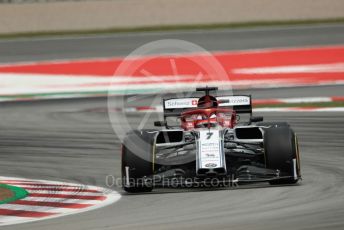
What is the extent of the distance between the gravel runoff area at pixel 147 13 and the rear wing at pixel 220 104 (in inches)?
963

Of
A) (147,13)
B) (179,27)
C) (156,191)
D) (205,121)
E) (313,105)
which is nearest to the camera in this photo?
(156,191)

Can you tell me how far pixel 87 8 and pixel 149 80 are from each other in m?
12.1

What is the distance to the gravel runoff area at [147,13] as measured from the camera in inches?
1500

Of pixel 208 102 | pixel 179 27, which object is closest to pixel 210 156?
pixel 208 102

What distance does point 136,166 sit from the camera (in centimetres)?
1260

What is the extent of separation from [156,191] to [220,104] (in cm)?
177

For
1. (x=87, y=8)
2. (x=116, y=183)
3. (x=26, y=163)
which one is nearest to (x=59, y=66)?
(x=87, y=8)

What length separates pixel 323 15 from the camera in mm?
39125

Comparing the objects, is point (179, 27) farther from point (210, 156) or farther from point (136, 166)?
point (210, 156)

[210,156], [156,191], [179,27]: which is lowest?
[156,191]

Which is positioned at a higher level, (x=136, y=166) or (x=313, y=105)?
(x=313, y=105)

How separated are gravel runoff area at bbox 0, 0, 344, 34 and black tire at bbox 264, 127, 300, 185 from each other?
25816 millimetres

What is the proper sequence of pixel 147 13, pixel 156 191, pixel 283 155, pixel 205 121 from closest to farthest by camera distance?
1. pixel 283 155
2. pixel 156 191
3. pixel 205 121
4. pixel 147 13

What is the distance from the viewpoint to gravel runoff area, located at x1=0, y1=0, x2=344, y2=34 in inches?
1500
